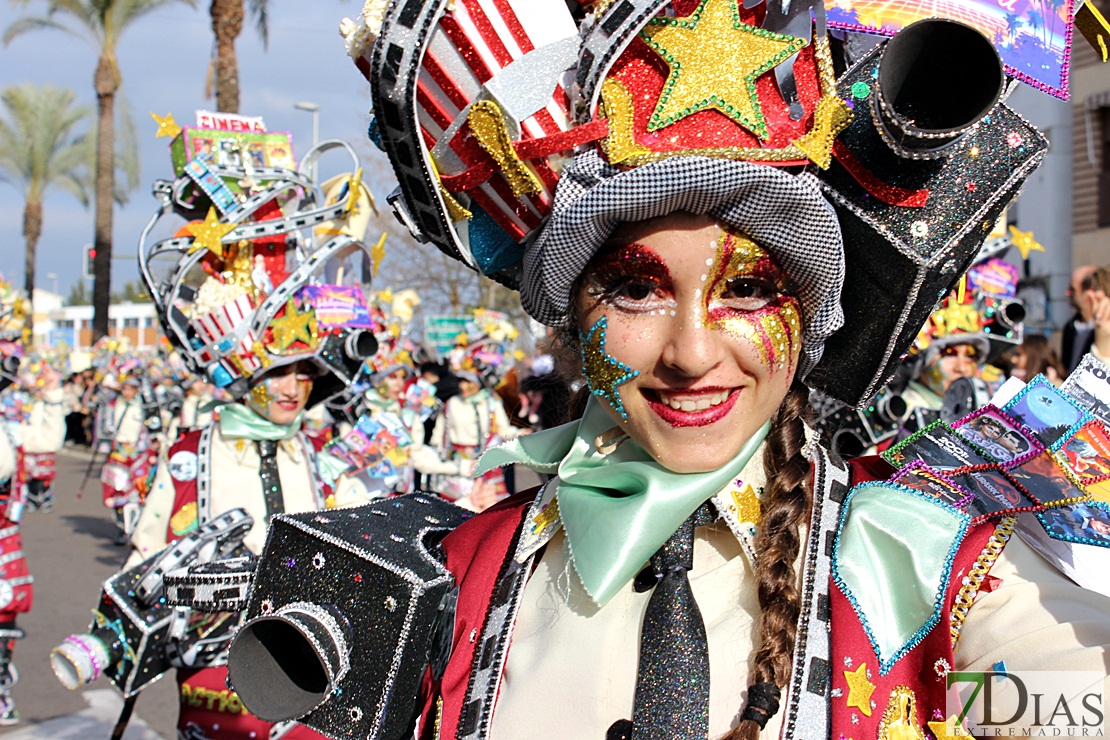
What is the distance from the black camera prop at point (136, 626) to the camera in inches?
100

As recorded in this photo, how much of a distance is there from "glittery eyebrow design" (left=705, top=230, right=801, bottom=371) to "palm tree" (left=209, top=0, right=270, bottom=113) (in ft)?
34.2

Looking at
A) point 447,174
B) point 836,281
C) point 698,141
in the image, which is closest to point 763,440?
point 836,281

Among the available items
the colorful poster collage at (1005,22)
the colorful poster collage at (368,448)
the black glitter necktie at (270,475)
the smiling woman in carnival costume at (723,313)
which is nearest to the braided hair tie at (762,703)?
the smiling woman in carnival costume at (723,313)

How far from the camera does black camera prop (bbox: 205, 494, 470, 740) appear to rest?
1631 millimetres

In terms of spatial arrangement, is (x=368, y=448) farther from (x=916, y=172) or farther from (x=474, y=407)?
(x=474, y=407)

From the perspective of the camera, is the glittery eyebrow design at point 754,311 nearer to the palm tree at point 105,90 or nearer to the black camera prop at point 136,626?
the black camera prop at point 136,626

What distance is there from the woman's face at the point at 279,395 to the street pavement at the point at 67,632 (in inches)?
85.3

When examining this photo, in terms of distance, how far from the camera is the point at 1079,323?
677cm

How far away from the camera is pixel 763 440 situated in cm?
170

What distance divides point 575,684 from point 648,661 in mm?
136

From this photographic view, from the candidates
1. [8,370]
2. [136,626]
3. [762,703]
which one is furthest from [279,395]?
[8,370]

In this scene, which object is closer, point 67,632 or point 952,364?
point 952,364

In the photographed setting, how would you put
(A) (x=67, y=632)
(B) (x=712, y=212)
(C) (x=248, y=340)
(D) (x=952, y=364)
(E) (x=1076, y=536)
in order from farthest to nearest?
(A) (x=67, y=632) → (D) (x=952, y=364) → (C) (x=248, y=340) → (B) (x=712, y=212) → (E) (x=1076, y=536)

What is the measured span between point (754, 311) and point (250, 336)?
10.5 ft
